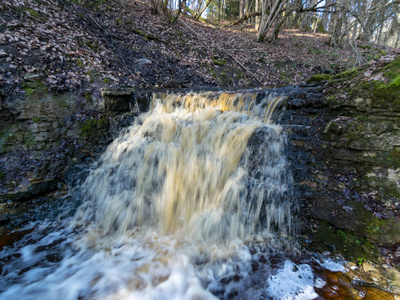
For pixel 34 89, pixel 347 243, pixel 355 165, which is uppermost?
pixel 34 89

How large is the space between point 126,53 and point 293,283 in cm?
900

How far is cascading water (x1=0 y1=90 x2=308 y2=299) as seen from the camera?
2586 mm

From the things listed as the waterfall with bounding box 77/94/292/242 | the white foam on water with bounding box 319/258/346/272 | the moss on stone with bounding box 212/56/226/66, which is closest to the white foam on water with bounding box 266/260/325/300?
the white foam on water with bounding box 319/258/346/272

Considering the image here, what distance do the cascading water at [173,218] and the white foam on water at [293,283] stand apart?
0.34 meters

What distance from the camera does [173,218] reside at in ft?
12.2

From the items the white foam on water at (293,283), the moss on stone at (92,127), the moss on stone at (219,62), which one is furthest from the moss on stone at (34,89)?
the moss on stone at (219,62)

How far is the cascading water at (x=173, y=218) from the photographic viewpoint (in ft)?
8.48

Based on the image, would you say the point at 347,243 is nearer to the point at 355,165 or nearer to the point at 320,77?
the point at 355,165

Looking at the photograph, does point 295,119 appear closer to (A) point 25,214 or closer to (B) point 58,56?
(A) point 25,214

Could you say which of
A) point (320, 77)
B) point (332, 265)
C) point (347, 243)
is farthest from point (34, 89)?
point (320, 77)

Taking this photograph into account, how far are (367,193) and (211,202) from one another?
97.0 inches

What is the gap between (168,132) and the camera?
16.6ft

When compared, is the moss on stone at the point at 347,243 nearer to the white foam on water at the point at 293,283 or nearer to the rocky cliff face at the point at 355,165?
the rocky cliff face at the point at 355,165

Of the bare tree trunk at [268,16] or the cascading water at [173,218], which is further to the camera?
the bare tree trunk at [268,16]
